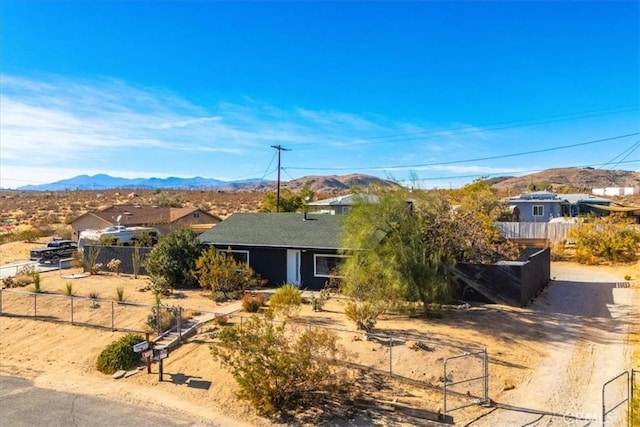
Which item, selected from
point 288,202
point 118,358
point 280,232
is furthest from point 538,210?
point 118,358

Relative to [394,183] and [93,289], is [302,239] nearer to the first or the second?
[394,183]

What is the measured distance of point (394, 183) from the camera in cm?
1983

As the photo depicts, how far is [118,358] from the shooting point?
16062 millimetres

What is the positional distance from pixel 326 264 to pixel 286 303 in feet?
18.0

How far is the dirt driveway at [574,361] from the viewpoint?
11.8 metres

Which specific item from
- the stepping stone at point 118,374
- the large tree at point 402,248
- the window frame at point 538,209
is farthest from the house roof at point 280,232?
the window frame at point 538,209

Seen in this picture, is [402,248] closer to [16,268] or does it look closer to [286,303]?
[286,303]

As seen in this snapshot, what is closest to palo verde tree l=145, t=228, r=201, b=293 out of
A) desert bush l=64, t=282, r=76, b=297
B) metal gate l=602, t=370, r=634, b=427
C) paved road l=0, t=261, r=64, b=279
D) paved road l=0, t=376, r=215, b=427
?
desert bush l=64, t=282, r=76, b=297

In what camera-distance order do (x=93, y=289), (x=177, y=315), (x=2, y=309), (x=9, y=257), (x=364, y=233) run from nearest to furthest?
(x=177, y=315) < (x=364, y=233) < (x=2, y=309) < (x=93, y=289) < (x=9, y=257)

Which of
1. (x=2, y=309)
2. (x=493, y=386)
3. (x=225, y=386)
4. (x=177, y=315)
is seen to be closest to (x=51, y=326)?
(x=2, y=309)

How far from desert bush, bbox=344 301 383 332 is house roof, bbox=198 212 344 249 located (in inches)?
228

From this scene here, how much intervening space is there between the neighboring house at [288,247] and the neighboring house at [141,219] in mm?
13514

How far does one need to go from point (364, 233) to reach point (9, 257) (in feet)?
94.8

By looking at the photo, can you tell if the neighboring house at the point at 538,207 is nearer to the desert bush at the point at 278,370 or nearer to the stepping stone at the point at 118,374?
the desert bush at the point at 278,370
